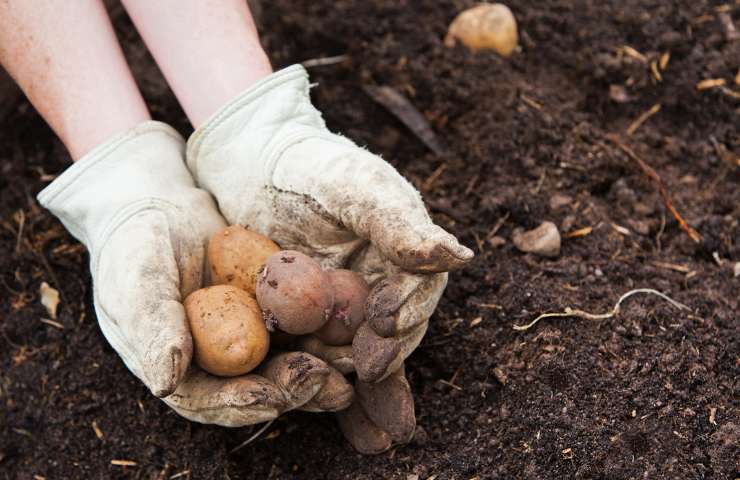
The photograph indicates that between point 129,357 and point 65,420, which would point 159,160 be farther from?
point 65,420

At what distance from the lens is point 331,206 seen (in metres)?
2.01

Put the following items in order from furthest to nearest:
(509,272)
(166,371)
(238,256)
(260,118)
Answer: (509,272), (260,118), (238,256), (166,371)

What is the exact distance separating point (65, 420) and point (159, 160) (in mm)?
822

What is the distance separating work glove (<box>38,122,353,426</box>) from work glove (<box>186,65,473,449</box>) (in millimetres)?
A: 110

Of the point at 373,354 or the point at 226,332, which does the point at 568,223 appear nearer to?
the point at 373,354

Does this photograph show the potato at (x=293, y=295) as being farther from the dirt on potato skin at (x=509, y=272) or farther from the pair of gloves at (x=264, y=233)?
the dirt on potato skin at (x=509, y=272)

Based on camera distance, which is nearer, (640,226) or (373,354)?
(373,354)

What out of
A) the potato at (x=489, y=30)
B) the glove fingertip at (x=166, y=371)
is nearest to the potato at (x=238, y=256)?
the glove fingertip at (x=166, y=371)

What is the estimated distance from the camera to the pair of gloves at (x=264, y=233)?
5.95ft

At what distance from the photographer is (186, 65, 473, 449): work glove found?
1.81 m

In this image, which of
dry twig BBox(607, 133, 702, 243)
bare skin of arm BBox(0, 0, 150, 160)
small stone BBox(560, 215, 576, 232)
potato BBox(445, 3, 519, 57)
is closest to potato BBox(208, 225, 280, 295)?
bare skin of arm BBox(0, 0, 150, 160)

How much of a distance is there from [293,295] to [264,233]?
0.49 metres

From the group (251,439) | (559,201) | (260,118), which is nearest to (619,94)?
(559,201)

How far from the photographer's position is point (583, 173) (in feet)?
8.89
